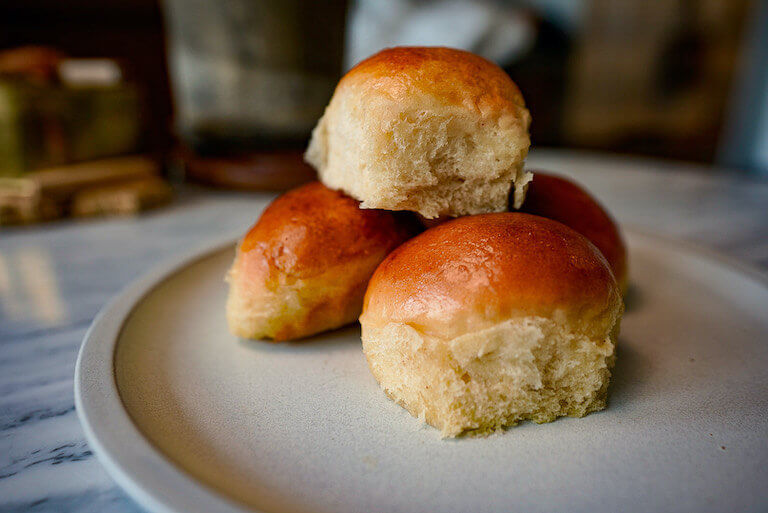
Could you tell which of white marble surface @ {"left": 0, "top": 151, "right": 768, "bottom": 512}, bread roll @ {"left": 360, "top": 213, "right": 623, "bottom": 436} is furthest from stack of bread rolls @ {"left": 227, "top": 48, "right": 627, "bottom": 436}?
white marble surface @ {"left": 0, "top": 151, "right": 768, "bottom": 512}

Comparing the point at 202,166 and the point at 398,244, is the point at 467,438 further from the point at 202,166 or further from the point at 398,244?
the point at 202,166

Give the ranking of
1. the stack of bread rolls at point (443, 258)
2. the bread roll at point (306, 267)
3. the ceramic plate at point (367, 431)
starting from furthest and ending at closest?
the bread roll at point (306, 267) → the stack of bread rolls at point (443, 258) → the ceramic plate at point (367, 431)

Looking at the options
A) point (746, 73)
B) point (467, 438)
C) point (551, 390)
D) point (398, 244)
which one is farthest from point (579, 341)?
point (746, 73)

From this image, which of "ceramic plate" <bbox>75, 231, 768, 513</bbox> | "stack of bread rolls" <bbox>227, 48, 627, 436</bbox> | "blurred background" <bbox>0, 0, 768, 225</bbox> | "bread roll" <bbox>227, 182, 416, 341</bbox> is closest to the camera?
"ceramic plate" <bbox>75, 231, 768, 513</bbox>

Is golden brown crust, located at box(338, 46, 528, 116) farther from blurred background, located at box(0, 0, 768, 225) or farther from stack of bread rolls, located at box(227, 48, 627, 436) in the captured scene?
blurred background, located at box(0, 0, 768, 225)

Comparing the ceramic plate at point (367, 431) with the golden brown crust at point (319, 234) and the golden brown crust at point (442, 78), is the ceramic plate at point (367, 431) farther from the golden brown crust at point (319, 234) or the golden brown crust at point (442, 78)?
the golden brown crust at point (442, 78)

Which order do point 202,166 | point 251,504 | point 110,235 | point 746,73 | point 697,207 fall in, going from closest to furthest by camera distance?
point 251,504 → point 110,235 → point 697,207 → point 202,166 → point 746,73

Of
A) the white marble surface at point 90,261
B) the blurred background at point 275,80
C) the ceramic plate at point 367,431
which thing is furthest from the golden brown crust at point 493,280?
the blurred background at point 275,80
